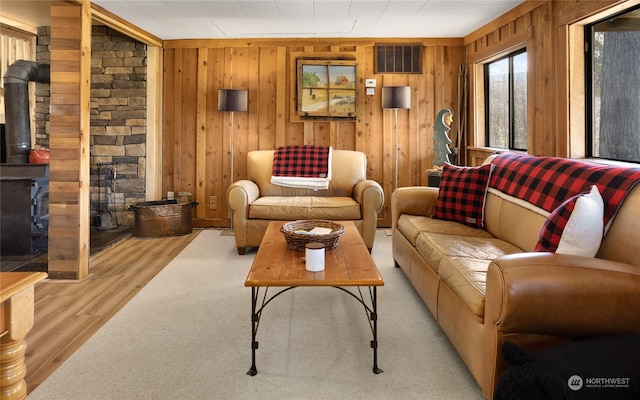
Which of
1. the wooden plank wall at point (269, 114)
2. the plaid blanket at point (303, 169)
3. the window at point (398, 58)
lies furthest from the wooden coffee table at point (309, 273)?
the window at point (398, 58)

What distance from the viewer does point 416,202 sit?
11.1 feet

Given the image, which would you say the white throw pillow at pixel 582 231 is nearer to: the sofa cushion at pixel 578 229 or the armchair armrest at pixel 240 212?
the sofa cushion at pixel 578 229

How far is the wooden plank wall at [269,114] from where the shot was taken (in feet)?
16.8

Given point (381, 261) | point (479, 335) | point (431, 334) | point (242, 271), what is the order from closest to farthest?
1. point (479, 335)
2. point (431, 334)
3. point (242, 271)
4. point (381, 261)

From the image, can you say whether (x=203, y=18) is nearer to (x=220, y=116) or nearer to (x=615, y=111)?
(x=220, y=116)

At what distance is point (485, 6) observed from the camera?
390 centimetres

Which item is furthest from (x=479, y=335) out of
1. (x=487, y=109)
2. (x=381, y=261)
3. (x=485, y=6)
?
(x=487, y=109)

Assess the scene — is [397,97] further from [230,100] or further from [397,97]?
[230,100]

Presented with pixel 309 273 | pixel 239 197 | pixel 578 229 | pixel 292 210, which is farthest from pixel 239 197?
pixel 578 229

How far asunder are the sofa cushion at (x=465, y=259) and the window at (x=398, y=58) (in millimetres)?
2987

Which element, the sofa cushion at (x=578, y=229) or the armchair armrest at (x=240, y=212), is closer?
the sofa cushion at (x=578, y=229)

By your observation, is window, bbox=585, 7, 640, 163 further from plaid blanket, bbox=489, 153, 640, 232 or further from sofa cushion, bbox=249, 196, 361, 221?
sofa cushion, bbox=249, 196, 361, 221

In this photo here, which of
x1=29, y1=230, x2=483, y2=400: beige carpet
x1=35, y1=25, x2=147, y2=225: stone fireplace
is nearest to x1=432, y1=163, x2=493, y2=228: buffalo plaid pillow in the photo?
x1=29, y1=230, x2=483, y2=400: beige carpet

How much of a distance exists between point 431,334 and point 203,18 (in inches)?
145
